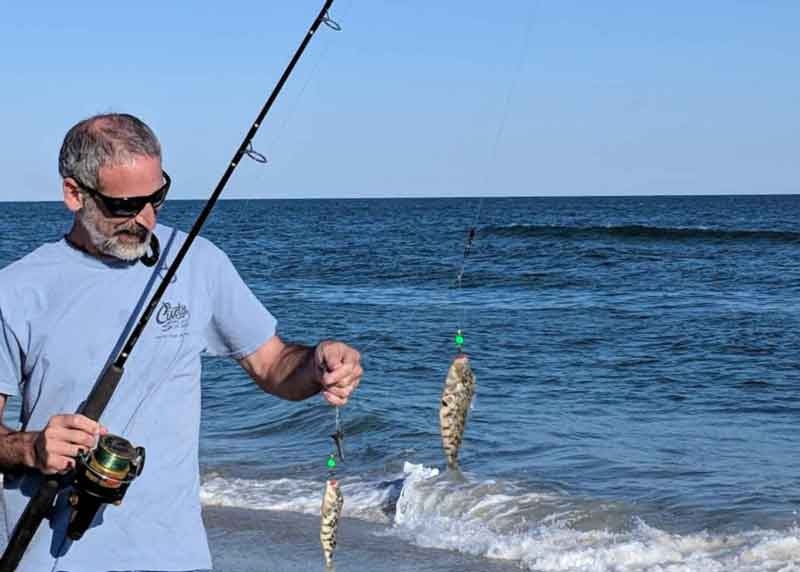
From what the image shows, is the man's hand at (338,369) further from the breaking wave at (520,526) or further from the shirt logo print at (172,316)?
the breaking wave at (520,526)

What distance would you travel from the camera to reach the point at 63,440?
2.69m

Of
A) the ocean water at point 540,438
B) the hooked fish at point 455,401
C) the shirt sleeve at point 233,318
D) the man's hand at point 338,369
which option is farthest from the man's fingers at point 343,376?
the ocean water at point 540,438

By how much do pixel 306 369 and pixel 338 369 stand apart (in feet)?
0.72

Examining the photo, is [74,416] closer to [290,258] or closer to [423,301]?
[423,301]

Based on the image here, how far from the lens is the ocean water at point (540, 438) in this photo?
7.92 m

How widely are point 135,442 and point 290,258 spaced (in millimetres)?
34878

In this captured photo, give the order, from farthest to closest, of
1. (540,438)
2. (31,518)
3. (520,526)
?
(540,438)
(520,526)
(31,518)

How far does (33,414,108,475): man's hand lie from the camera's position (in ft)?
8.80

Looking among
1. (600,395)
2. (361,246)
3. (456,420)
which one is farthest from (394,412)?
(361,246)

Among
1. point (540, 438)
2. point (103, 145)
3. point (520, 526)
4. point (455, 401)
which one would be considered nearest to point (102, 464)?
point (103, 145)

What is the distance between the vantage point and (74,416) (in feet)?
8.82

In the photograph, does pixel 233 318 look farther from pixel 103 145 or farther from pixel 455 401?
pixel 455 401

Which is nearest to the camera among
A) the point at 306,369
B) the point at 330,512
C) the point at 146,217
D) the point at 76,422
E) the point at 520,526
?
the point at 76,422

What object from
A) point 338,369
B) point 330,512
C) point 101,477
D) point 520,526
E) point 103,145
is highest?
point 103,145
